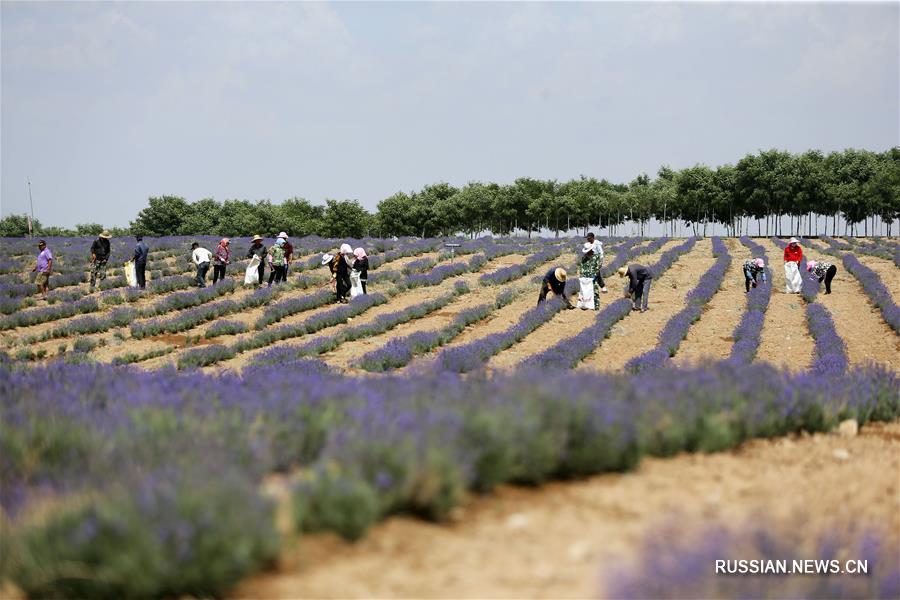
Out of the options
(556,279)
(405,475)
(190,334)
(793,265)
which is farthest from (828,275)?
(405,475)

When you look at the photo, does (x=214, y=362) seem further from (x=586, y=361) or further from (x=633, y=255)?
(x=633, y=255)

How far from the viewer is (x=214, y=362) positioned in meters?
15.0

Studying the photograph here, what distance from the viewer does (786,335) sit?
1686cm

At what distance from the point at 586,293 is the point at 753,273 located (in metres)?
8.83

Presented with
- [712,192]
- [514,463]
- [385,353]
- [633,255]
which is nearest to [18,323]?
[385,353]

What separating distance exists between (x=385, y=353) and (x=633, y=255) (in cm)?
2275

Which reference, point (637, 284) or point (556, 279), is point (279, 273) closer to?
point (556, 279)

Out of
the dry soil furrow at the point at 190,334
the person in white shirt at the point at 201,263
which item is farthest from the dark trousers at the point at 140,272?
the dry soil furrow at the point at 190,334

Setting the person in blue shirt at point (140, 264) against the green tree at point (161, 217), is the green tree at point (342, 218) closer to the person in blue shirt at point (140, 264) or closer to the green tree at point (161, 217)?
the green tree at point (161, 217)

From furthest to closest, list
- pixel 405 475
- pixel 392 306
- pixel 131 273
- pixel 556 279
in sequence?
pixel 131 273
pixel 392 306
pixel 556 279
pixel 405 475

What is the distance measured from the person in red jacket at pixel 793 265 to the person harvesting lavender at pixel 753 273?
1.12 metres

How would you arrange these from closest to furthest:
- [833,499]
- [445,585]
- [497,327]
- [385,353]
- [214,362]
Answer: [445,585] < [833,499] < [385,353] < [214,362] < [497,327]

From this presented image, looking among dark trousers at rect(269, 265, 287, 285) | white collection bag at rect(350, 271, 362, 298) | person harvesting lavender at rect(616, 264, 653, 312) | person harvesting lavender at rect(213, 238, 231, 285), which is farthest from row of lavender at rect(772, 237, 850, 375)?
person harvesting lavender at rect(213, 238, 231, 285)

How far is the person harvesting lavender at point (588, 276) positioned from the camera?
17859 millimetres
